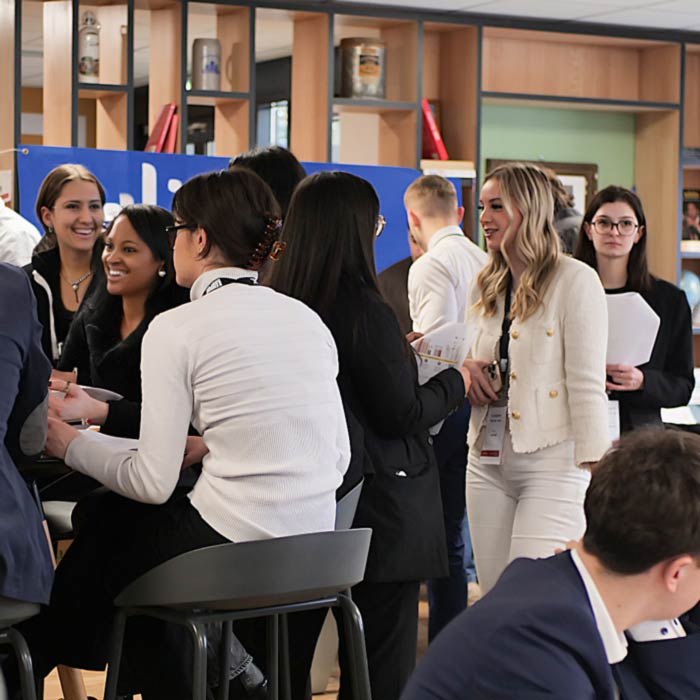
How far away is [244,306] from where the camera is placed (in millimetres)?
2287

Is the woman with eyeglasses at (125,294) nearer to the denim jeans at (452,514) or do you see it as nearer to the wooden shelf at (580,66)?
the denim jeans at (452,514)

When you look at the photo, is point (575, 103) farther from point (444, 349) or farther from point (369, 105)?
point (444, 349)

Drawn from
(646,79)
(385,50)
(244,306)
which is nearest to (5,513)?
(244,306)

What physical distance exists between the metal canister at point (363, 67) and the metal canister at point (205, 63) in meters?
0.75

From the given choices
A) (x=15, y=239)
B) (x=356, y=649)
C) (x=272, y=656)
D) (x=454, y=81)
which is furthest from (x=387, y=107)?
(x=356, y=649)

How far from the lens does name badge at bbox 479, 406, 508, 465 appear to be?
320 centimetres

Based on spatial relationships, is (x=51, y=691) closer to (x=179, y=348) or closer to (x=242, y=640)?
(x=242, y=640)

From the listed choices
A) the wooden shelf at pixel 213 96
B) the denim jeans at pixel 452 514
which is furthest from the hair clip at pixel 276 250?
the wooden shelf at pixel 213 96

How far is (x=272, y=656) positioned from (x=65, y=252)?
1.89 m

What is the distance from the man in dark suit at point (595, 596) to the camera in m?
1.40

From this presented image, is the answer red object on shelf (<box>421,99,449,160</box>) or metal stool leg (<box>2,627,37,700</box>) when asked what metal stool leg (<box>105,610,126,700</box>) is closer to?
metal stool leg (<box>2,627,37,700</box>)

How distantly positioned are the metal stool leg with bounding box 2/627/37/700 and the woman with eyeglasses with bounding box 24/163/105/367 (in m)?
1.60

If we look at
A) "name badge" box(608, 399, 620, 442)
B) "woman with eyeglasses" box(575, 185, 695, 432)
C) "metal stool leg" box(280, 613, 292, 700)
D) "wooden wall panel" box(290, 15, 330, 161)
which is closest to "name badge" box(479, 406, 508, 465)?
"name badge" box(608, 399, 620, 442)

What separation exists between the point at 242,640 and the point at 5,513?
88cm
